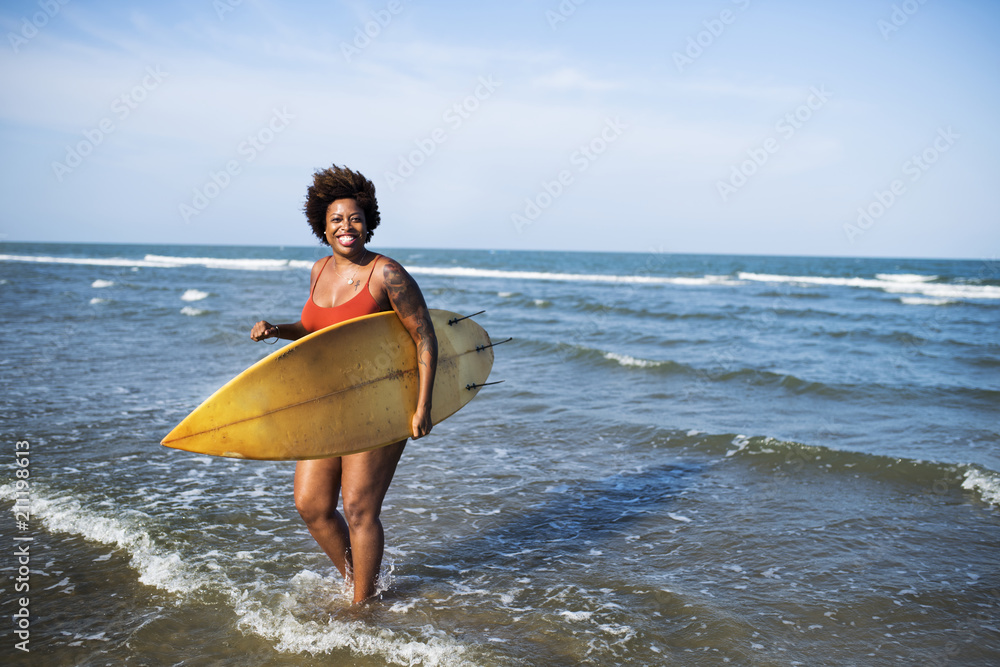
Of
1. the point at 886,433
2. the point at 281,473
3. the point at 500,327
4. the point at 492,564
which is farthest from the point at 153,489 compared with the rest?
the point at 500,327

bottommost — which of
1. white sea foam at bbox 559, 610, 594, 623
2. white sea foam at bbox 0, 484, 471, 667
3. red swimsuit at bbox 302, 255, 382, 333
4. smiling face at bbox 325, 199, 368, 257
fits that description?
white sea foam at bbox 559, 610, 594, 623

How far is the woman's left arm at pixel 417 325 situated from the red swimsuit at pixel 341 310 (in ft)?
0.26

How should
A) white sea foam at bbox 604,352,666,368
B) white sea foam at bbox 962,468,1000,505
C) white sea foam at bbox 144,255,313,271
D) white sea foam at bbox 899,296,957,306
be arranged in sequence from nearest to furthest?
white sea foam at bbox 962,468,1000,505 → white sea foam at bbox 604,352,666,368 → white sea foam at bbox 899,296,957,306 → white sea foam at bbox 144,255,313,271

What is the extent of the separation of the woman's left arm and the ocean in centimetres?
98

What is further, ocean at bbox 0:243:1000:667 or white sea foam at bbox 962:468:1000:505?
white sea foam at bbox 962:468:1000:505

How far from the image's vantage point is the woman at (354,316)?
2.85m

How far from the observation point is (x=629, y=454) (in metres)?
5.92

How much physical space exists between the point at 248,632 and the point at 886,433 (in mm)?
6148

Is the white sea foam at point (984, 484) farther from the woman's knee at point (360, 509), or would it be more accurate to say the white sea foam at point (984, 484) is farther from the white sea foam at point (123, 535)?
the white sea foam at point (123, 535)

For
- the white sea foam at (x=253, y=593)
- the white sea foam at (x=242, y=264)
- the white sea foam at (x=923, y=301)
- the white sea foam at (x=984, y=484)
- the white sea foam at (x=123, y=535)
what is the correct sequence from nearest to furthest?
the white sea foam at (x=253, y=593)
the white sea foam at (x=123, y=535)
the white sea foam at (x=984, y=484)
the white sea foam at (x=923, y=301)
the white sea foam at (x=242, y=264)

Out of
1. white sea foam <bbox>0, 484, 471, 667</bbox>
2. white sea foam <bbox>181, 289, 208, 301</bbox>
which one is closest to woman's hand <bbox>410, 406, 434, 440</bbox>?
white sea foam <bbox>0, 484, 471, 667</bbox>

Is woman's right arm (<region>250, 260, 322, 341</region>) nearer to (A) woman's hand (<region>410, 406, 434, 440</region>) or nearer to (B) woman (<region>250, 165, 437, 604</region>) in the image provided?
(B) woman (<region>250, 165, 437, 604</region>)

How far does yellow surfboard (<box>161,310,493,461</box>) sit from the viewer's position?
9.54 ft

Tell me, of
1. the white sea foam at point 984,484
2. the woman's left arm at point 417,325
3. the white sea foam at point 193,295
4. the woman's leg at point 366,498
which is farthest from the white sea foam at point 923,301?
the woman's leg at point 366,498
